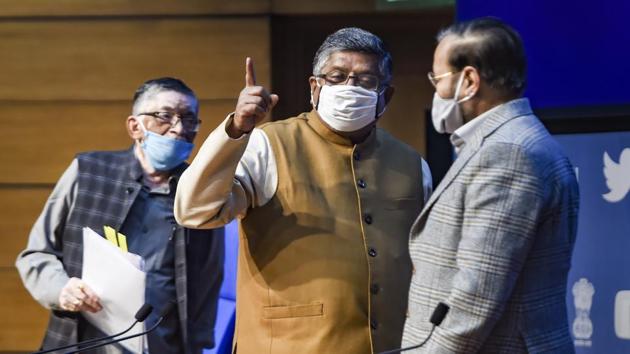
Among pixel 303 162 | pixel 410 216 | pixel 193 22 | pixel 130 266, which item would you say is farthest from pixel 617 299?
pixel 193 22

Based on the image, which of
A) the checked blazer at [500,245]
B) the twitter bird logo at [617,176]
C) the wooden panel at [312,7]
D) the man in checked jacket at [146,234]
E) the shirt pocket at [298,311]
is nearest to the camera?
the checked blazer at [500,245]

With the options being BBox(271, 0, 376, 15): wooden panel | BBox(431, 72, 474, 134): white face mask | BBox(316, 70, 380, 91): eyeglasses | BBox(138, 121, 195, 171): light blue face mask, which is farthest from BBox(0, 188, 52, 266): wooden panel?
BBox(431, 72, 474, 134): white face mask

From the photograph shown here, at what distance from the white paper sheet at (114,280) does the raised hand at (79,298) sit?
0.05 ft

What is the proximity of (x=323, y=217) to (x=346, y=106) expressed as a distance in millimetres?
280

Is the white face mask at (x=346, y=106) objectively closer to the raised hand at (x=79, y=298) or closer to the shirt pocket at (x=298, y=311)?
the shirt pocket at (x=298, y=311)

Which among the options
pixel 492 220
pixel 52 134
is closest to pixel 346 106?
pixel 492 220

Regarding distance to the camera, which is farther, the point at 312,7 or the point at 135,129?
the point at 312,7

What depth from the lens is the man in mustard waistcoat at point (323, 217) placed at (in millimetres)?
2438

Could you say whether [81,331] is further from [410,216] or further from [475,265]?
[475,265]

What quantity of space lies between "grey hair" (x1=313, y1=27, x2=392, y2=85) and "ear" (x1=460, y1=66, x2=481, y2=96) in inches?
23.4

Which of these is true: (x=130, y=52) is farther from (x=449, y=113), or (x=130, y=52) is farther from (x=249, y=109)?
(x=449, y=113)

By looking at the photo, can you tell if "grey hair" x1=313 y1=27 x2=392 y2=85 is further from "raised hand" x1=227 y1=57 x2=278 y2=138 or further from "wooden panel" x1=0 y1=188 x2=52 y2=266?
"wooden panel" x1=0 y1=188 x2=52 y2=266

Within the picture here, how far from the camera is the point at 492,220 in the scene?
188 cm

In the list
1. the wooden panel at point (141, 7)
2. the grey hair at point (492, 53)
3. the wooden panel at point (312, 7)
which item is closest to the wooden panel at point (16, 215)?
the wooden panel at point (141, 7)
